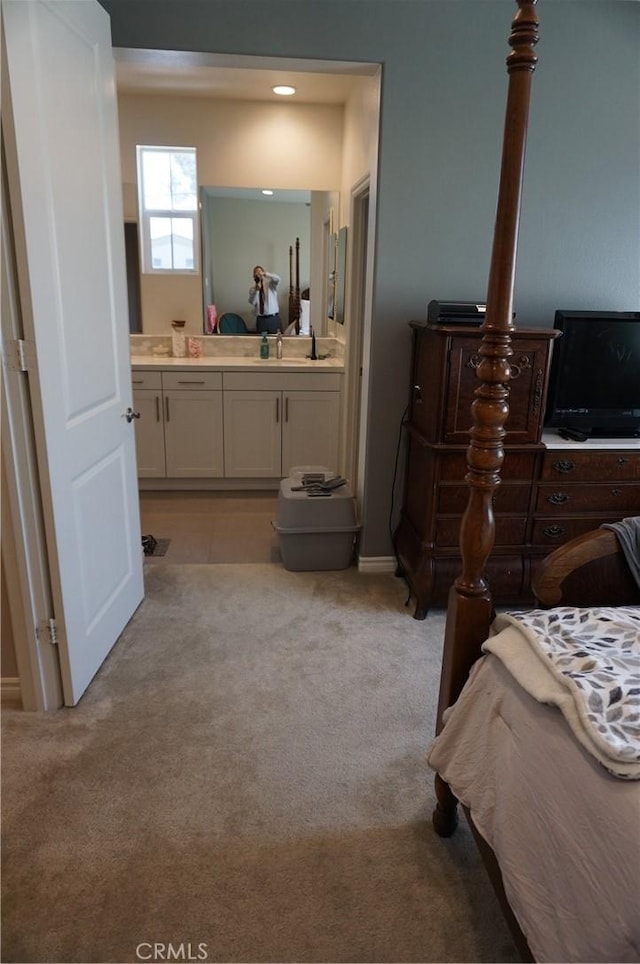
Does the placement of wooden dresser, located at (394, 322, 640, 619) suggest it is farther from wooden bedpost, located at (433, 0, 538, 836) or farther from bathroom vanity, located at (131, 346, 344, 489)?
bathroom vanity, located at (131, 346, 344, 489)

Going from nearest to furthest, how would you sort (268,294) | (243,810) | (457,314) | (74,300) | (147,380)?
A: (243,810)
(74,300)
(457,314)
(147,380)
(268,294)

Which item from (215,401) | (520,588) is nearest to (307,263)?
(215,401)

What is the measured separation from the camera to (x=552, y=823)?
1104mm

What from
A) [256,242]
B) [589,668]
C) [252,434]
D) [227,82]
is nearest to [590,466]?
[589,668]

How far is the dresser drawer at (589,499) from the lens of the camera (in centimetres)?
276

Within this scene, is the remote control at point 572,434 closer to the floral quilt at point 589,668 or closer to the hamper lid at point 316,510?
the hamper lid at point 316,510

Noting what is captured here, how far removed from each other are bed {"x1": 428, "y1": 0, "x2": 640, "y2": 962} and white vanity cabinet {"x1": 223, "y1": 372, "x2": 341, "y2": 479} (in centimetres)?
289

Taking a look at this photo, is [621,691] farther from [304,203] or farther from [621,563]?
[304,203]

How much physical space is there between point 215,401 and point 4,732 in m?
2.64

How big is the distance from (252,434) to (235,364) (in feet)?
1.61

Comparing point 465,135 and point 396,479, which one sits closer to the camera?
point 465,135

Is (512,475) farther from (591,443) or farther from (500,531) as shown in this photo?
(591,443)

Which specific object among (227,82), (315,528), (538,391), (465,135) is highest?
(227,82)

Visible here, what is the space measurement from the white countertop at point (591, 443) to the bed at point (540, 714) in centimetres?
115
